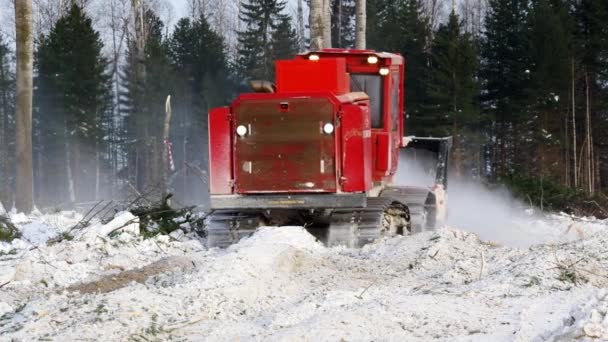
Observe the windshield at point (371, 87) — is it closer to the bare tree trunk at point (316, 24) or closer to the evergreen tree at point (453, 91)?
the bare tree trunk at point (316, 24)

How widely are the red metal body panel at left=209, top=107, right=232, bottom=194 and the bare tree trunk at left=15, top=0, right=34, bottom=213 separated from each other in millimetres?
7963

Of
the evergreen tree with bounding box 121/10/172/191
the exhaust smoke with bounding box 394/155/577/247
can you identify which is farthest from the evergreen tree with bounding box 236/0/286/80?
the exhaust smoke with bounding box 394/155/577/247

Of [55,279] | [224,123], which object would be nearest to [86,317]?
[55,279]

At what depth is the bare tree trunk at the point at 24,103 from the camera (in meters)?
16.7

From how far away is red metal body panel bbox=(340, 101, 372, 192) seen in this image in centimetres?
988

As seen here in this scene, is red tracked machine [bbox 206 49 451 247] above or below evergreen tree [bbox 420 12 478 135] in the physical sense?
below

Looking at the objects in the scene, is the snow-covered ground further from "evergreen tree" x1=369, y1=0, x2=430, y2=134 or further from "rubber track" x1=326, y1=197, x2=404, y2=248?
"evergreen tree" x1=369, y1=0, x2=430, y2=134

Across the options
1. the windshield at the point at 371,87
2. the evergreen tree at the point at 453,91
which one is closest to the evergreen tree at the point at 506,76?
the evergreen tree at the point at 453,91

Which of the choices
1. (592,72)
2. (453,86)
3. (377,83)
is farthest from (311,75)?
(592,72)

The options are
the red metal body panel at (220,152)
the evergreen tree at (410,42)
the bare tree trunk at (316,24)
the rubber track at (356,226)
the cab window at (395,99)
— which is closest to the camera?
the rubber track at (356,226)

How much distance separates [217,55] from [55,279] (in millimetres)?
41554

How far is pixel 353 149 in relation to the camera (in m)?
9.93

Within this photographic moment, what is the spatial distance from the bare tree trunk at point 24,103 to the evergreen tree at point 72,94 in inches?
938

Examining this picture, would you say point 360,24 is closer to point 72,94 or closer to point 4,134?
point 72,94
